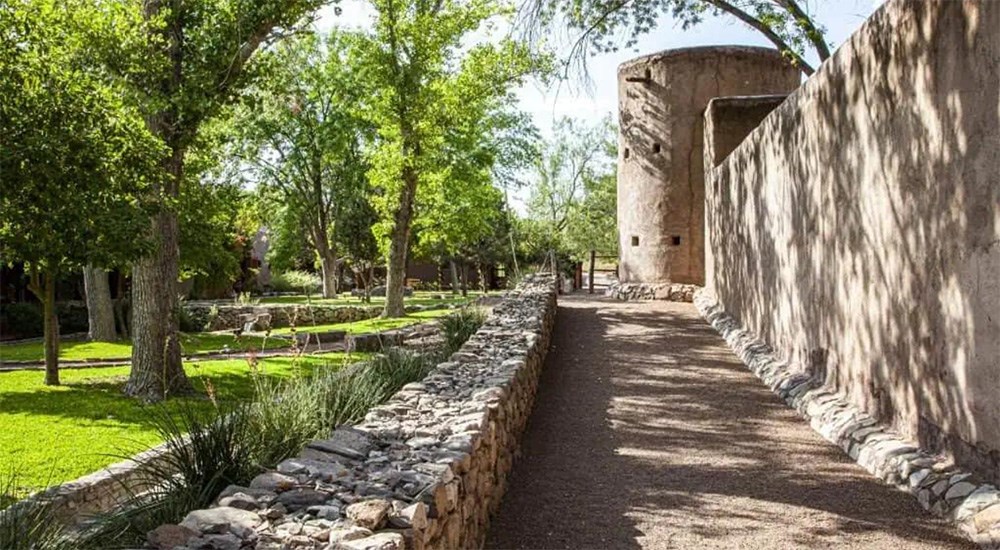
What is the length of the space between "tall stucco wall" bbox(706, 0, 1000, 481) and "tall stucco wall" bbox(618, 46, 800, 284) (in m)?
9.97

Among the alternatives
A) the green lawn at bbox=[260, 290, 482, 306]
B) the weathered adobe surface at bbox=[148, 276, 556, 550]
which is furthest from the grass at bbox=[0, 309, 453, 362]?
the weathered adobe surface at bbox=[148, 276, 556, 550]

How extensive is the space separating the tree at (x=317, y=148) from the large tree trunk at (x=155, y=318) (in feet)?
62.5

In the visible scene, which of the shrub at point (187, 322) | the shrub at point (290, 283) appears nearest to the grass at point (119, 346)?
the shrub at point (187, 322)

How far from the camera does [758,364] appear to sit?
10625 mm

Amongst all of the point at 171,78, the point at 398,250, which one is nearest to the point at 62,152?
the point at 171,78

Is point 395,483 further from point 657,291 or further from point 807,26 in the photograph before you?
point 657,291

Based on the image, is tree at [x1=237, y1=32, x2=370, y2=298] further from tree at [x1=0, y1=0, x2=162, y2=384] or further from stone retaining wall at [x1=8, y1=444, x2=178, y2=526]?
stone retaining wall at [x1=8, y1=444, x2=178, y2=526]

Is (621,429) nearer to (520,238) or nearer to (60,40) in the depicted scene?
(60,40)

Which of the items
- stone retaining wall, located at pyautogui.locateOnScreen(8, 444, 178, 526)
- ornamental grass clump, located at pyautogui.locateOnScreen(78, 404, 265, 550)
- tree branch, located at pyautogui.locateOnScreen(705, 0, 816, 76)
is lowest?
stone retaining wall, located at pyautogui.locateOnScreen(8, 444, 178, 526)

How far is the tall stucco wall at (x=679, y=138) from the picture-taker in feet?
65.4

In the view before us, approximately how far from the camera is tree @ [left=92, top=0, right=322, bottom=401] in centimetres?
1152

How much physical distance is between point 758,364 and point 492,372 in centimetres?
471

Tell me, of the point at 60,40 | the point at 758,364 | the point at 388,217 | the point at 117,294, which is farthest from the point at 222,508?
the point at 117,294

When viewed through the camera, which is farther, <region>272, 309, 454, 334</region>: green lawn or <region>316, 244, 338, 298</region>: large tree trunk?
<region>316, 244, 338, 298</region>: large tree trunk
